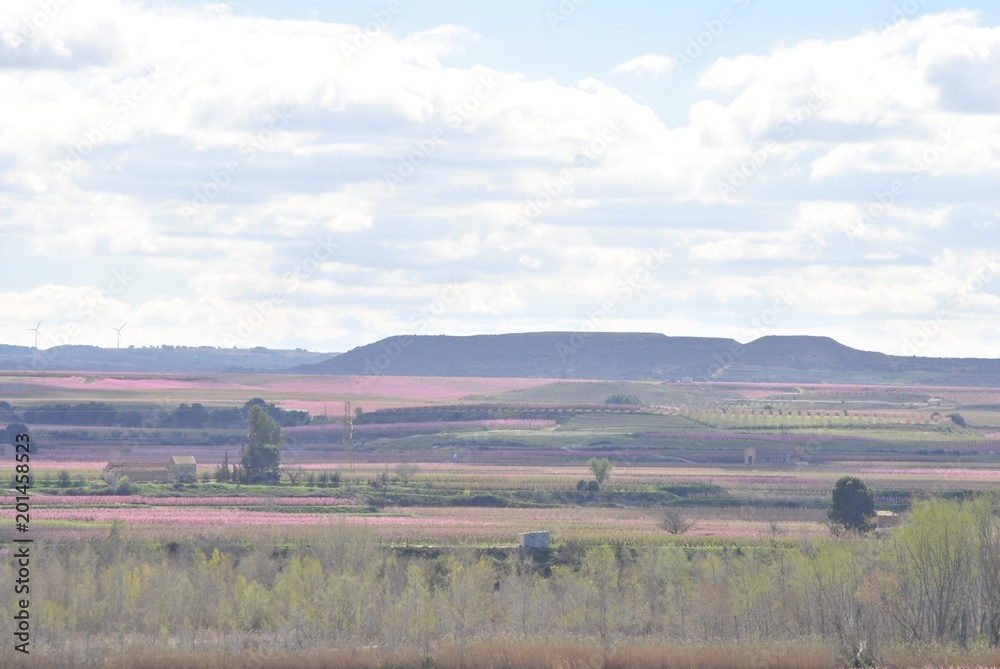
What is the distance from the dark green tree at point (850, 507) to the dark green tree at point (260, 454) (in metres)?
38.9

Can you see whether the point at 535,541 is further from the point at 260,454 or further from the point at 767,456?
the point at 767,456

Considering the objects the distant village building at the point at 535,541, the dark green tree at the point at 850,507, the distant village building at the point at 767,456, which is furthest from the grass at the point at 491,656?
the distant village building at the point at 767,456

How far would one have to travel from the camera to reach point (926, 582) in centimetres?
5056

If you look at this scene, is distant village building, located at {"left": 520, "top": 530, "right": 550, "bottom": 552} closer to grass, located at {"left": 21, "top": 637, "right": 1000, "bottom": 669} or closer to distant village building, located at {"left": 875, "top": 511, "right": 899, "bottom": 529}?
distant village building, located at {"left": 875, "top": 511, "right": 899, "bottom": 529}

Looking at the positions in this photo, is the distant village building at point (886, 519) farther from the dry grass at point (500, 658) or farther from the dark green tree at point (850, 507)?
the dry grass at point (500, 658)

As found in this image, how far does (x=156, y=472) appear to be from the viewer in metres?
101

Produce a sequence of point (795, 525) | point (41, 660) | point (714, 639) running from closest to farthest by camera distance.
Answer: point (41, 660)
point (714, 639)
point (795, 525)

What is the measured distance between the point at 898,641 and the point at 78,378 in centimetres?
15653

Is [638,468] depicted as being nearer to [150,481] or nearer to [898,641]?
[150,481]

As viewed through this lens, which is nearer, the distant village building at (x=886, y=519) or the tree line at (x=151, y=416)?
the distant village building at (x=886, y=519)

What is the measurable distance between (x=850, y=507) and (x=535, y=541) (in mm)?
17103

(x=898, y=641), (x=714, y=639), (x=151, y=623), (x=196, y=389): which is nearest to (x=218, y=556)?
(x=151, y=623)

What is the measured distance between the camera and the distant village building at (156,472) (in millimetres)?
99000

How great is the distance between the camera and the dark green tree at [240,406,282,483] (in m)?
102
